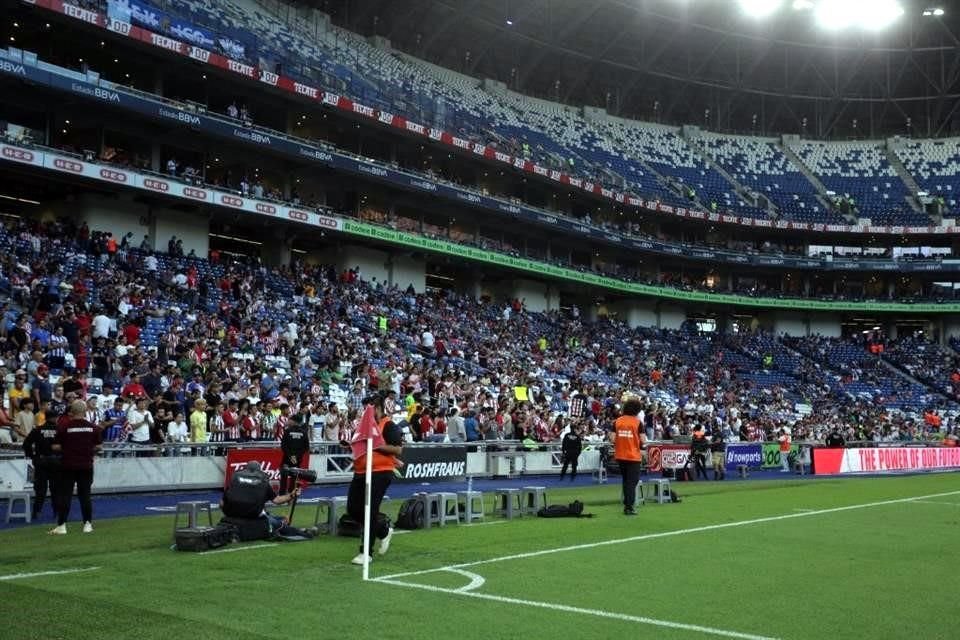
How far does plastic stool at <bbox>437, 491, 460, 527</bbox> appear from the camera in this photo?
13984mm

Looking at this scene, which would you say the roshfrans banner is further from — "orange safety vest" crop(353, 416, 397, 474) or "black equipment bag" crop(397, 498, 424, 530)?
"orange safety vest" crop(353, 416, 397, 474)

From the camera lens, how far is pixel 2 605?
24.9 ft

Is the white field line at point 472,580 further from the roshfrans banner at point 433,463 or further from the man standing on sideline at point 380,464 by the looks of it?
the roshfrans banner at point 433,463

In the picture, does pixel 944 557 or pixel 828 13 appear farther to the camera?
pixel 828 13

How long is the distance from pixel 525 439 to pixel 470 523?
531 inches

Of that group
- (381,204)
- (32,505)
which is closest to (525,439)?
(32,505)

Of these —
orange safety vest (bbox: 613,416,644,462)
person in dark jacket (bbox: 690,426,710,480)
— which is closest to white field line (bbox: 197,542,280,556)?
orange safety vest (bbox: 613,416,644,462)

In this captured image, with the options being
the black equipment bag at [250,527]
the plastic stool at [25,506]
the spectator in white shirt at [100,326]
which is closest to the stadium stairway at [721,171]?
the spectator in white shirt at [100,326]

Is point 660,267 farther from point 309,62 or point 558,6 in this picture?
point 309,62

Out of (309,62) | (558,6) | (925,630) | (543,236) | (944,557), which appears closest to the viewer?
(925,630)

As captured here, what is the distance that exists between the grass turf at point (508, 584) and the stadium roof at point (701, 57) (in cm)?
5157

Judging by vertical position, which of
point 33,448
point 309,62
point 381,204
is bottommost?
point 33,448

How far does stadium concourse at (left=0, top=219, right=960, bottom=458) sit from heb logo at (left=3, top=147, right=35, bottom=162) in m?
2.24

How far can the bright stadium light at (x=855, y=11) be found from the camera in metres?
59.9
